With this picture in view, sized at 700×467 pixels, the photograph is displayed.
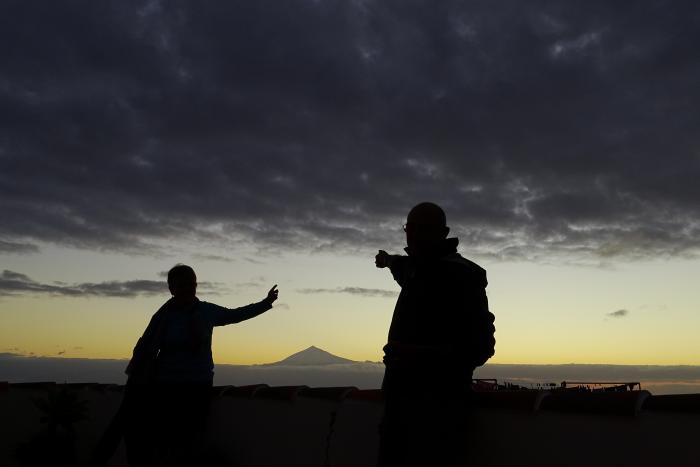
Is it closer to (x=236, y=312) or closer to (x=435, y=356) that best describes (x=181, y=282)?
(x=236, y=312)

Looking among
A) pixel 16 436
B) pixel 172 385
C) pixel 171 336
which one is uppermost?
pixel 171 336

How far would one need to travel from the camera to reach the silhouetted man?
3164mm

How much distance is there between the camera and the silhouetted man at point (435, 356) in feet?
10.4

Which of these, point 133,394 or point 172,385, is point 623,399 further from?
point 133,394

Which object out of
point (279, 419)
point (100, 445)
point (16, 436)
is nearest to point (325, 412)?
point (279, 419)

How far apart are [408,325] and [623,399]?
3.38ft

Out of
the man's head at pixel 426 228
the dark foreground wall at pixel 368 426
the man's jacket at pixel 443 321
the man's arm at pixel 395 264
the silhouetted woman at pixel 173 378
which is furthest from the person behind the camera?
the silhouetted woman at pixel 173 378

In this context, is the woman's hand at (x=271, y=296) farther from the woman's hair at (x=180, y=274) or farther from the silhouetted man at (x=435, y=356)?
the silhouetted man at (x=435, y=356)

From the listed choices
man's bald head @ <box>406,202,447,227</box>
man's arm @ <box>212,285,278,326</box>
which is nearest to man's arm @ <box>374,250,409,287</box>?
man's bald head @ <box>406,202,447,227</box>

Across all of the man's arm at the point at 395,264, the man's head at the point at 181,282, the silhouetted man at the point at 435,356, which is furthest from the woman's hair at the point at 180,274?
the silhouetted man at the point at 435,356

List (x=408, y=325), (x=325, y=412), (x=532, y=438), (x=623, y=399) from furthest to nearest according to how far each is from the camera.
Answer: (x=325, y=412)
(x=408, y=325)
(x=532, y=438)
(x=623, y=399)

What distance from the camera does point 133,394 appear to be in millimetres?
5648

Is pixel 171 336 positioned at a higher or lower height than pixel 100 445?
higher

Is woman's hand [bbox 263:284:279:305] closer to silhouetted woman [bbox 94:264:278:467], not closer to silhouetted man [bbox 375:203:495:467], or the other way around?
silhouetted woman [bbox 94:264:278:467]
